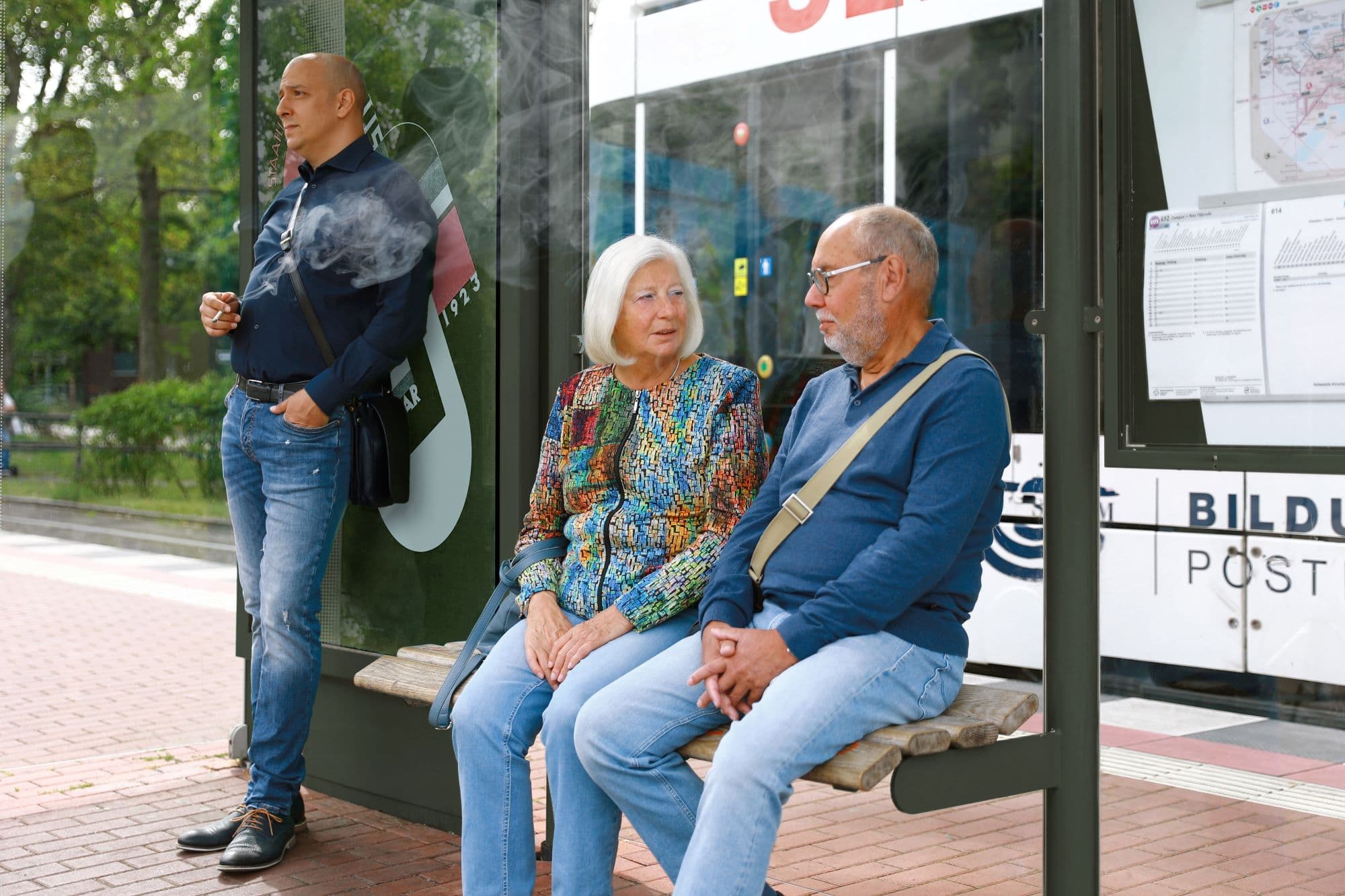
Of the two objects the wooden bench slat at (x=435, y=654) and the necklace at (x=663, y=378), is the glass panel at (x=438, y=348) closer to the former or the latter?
the wooden bench slat at (x=435, y=654)

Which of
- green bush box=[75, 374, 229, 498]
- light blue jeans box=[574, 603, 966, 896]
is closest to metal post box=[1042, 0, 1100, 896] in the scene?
light blue jeans box=[574, 603, 966, 896]

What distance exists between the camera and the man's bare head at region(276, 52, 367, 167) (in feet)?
12.9

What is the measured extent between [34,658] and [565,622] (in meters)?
4.36

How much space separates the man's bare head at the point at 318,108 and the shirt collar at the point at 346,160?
0.04m

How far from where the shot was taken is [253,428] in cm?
377

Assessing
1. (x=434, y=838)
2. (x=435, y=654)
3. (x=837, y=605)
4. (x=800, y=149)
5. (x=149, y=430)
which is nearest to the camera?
(x=837, y=605)

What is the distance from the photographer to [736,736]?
2.37 m

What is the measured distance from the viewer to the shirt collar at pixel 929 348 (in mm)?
2668

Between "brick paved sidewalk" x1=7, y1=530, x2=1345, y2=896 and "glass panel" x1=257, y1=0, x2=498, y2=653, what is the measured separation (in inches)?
26.3

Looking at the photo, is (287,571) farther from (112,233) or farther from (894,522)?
(112,233)

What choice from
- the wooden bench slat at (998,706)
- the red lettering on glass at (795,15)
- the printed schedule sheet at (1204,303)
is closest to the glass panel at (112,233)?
the red lettering on glass at (795,15)

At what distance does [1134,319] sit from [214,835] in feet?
9.00

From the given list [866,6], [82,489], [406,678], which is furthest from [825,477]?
[82,489]

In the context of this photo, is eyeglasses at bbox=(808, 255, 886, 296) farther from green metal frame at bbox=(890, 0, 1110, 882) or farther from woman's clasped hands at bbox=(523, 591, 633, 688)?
woman's clasped hands at bbox=(523, 591, 633, 688)
